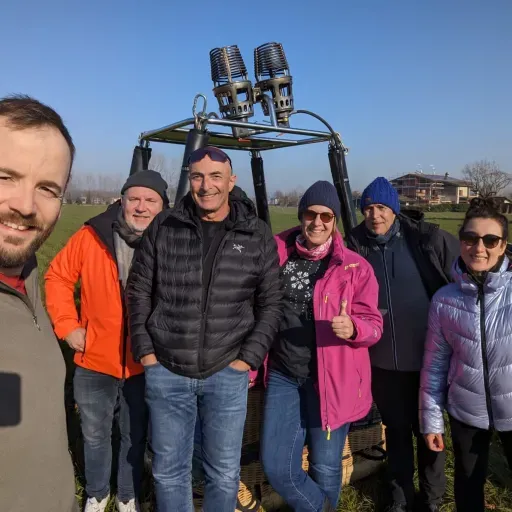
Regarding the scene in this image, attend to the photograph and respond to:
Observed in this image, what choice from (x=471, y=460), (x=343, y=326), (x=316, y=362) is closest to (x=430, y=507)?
(x=471, y=460)

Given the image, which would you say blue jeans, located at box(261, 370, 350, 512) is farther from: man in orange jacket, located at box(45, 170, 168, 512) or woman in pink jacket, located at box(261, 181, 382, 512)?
man in orange jacket, located at box(45, 170, 168, 512)

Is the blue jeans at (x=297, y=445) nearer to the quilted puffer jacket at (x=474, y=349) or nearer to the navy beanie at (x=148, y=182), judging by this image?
the quilted puffer jacket at (x=474, y=349)

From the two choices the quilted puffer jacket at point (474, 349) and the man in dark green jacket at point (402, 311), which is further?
the man in dark green jacket at point (402, 311)

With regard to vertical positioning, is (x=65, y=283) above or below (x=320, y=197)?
below

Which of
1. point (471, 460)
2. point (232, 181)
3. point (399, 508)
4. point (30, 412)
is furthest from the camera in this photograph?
point (399, 508)

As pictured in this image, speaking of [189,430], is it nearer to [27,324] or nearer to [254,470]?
[254,470]

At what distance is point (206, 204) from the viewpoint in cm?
227

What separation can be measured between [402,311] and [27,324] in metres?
2.04

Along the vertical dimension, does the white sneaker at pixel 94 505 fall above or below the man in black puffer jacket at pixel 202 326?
below

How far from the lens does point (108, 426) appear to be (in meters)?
2.63

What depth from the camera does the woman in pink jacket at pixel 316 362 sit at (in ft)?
7.79

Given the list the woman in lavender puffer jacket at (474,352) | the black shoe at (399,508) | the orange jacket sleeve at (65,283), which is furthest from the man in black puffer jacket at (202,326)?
the black shoe at (399,508)

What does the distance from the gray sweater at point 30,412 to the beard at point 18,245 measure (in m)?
0.06

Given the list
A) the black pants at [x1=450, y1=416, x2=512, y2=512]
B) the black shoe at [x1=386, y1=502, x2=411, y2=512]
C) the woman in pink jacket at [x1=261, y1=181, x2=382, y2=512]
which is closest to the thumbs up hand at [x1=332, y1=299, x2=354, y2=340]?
the woman in pink jacket at [x1=261, y1=181, x2=382, y2=512]
